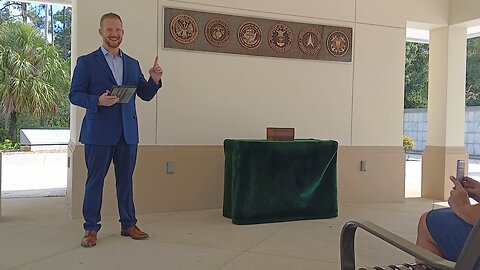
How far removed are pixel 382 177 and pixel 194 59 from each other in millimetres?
2642

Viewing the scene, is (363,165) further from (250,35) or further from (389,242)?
(389,242)

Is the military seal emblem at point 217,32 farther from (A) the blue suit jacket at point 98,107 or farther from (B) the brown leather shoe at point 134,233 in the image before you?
(B) the brown leather shoe at point 134,233

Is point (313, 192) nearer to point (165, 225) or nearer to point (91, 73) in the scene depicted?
point (165, 225)

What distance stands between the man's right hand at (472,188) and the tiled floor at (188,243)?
40.9 inches

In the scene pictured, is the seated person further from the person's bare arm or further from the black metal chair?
the black metal chair

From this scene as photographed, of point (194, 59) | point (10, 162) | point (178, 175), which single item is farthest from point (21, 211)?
point (10, 162)

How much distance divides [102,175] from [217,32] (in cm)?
207

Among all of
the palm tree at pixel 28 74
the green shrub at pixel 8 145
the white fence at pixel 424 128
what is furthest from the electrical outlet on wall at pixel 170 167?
the white fence at pixel 424 128

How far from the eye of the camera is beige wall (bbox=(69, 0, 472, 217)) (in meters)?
4.48

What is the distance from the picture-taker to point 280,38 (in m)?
5.01

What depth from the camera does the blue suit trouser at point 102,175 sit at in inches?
132

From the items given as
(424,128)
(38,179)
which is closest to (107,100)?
(38,179)

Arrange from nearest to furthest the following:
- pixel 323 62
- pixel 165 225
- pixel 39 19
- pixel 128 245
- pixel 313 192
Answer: pixel 128 245 → pixel 165 225 → pixel 313 192 → pixel 323 62 → pixel 39 19

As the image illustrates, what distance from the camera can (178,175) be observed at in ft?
15.2
